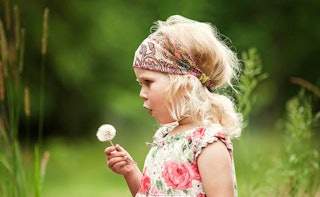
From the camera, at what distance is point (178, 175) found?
9.84ft

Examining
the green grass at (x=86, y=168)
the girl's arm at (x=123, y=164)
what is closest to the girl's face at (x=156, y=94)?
the girl's arm at (x=123, y=164)

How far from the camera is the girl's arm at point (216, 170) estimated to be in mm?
2877

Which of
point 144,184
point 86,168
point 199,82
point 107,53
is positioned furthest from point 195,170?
point 107,53

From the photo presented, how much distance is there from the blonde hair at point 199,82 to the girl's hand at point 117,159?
0.95ft

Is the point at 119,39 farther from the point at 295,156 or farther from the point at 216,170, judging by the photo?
the point at 216,170

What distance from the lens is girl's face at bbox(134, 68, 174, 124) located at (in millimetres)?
3031

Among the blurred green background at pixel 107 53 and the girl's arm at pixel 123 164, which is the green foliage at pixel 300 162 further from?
the blurred green background at pixel 107 53

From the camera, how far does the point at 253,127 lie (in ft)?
61.8

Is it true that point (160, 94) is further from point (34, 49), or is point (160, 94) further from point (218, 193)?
point (34, 49)

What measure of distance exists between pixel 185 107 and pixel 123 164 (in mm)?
363

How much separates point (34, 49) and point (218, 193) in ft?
36.9

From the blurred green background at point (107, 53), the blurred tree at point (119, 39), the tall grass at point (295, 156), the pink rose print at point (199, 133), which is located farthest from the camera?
the blurred tree at point (119, 39)

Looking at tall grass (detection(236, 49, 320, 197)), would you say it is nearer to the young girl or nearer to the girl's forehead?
the young girl

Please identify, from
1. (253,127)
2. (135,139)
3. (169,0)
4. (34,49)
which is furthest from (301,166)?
(253,127)
